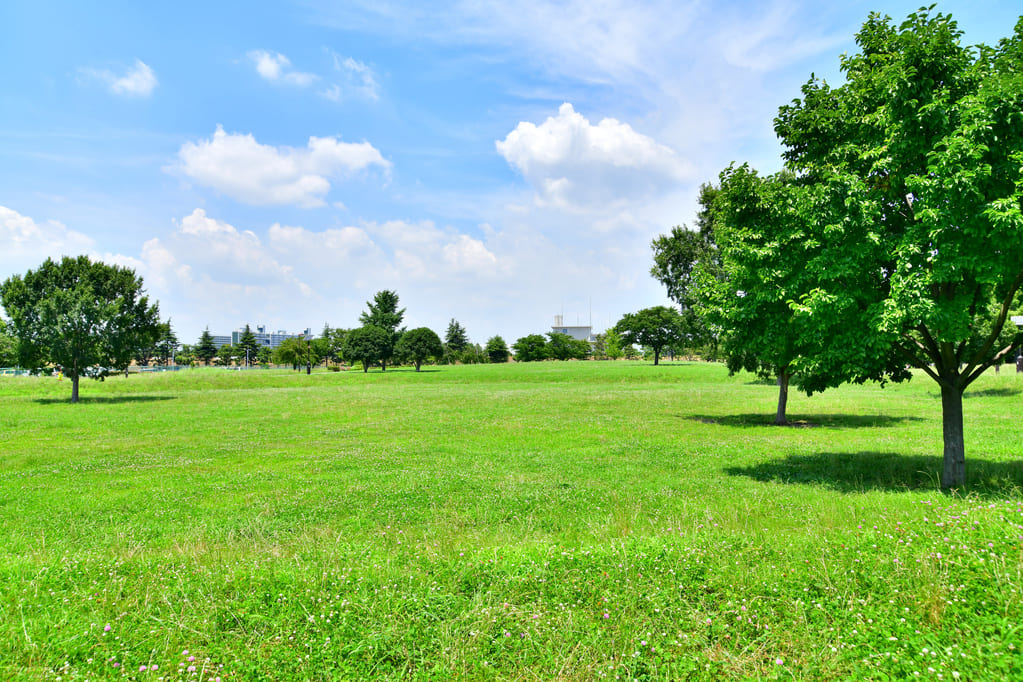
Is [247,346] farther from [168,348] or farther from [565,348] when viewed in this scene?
[565,348]

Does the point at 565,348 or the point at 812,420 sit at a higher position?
the point at 565,348

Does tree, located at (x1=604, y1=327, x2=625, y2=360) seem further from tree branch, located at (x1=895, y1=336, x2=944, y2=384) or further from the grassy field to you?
tree branch, located at (x1=895, y1=336, x2=944, y2=384)

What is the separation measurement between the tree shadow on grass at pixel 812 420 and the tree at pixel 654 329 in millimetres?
68018

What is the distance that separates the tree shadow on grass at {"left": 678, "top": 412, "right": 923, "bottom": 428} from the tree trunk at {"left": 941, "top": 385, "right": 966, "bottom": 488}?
481 inches

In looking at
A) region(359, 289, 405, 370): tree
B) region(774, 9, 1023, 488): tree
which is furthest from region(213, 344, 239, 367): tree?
region(774, 9, 1023, 488): tree

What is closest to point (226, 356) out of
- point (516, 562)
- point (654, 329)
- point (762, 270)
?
point (654, 329)

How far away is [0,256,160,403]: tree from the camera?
40.9 metres

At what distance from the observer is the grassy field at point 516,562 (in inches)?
209

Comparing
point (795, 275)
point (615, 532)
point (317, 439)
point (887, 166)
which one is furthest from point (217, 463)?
point (887, 166)

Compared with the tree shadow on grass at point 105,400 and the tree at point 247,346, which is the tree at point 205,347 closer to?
the tree at point 247,346

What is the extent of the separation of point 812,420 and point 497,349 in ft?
382

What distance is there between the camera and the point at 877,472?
14.4 meters

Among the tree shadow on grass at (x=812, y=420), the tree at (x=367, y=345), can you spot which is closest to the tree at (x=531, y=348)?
the tree at (x=367, y=345)

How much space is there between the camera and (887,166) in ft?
38.8
